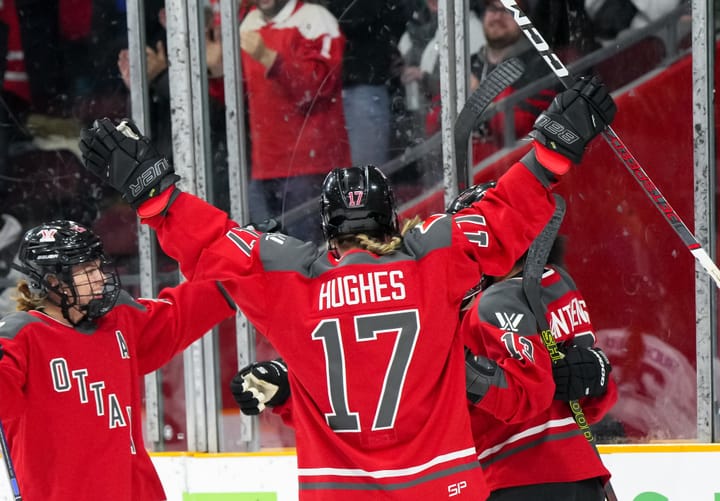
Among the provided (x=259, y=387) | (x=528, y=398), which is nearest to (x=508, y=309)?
(x=528, y=398)

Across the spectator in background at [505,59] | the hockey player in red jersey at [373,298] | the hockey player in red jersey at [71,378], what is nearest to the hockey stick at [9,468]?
the hockey player in red jersey at [71,378]

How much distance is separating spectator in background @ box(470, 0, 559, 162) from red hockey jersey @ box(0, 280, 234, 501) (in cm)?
160

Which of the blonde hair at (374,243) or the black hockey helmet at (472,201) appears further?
the black hockey helmet at (472,201)

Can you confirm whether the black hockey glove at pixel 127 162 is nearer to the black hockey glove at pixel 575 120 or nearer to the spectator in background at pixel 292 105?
the black hockey glove at pixel 575 120

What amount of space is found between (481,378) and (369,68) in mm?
1924

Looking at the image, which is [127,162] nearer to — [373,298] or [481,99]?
[373,298]

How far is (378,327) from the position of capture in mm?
2051

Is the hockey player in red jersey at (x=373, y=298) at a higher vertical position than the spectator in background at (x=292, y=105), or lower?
lower

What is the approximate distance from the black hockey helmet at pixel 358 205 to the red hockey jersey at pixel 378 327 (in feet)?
0.22

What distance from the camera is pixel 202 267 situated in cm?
210

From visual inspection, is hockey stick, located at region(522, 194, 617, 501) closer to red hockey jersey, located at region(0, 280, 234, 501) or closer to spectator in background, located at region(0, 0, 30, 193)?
red hockey jersey, located at region(0, 280, 234, 501)

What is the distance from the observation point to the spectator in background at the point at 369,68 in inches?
152

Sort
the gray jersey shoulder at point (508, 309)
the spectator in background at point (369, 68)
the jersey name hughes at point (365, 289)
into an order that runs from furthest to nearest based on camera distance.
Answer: the spectator in background at point (369, 68)
the gray jersey shoulder at point (508, 309)
the jersey name hughes at point (365, 289)

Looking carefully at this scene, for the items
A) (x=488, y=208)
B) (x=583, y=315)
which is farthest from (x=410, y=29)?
(x=488, y=208)
